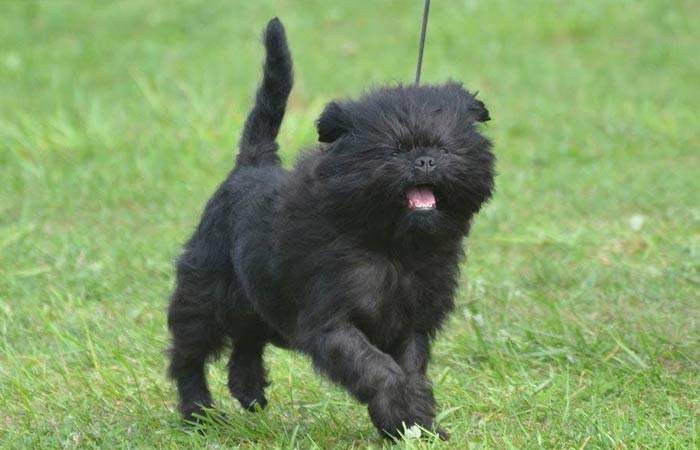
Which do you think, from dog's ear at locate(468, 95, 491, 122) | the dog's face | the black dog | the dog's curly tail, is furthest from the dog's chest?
the dog's curly tail

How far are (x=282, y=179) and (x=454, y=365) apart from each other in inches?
56.7

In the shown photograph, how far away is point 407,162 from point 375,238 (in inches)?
14.0

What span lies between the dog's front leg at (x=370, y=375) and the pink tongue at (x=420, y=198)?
512mm

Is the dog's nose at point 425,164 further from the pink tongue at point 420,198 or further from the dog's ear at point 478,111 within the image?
the dog's ear at point 478,111

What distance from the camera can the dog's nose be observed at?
424 centimetres

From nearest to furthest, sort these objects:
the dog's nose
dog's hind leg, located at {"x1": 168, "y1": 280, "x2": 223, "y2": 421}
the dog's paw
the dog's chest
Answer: the dog's nose, the dog's chest, dog's hind leg, located at {"x1": 168, "y1": 280, "x2": 223, "y2": 421}, the dog's paw

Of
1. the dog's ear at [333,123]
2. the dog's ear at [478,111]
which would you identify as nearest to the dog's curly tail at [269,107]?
the dog's ear at [333,123]

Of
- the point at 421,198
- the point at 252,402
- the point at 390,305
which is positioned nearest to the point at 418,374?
the point at 390,305

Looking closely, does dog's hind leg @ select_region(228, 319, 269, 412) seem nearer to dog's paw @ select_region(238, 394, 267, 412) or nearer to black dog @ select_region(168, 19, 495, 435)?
dog's paw @ select_region(238, 394, 267, 412)

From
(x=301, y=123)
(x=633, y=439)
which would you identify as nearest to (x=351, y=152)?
(x=633, y=439)

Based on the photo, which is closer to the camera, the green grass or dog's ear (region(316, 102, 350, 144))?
dog's ear (region(316, 102, 350, 144))

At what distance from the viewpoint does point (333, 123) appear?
4531 mm

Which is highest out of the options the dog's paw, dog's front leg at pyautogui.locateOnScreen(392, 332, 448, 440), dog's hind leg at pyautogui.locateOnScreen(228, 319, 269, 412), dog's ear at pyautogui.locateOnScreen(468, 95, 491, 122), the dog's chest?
dog's ear at pyautogui.locateOnScreen(468, 95, 491, 122)

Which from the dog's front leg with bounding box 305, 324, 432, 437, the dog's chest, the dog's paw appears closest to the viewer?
the dog's front leg with bounding box 305, 324, 432, 437
